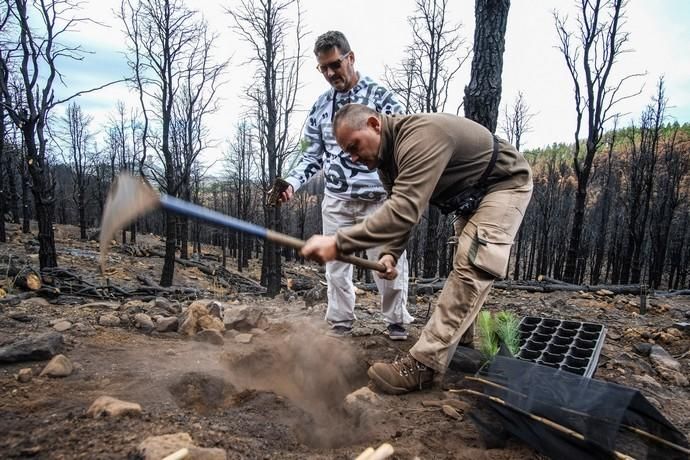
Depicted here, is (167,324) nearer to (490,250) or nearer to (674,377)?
(490,250)

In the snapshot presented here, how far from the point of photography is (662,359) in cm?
357

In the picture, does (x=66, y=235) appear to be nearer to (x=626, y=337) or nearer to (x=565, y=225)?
(x=626, y=337)

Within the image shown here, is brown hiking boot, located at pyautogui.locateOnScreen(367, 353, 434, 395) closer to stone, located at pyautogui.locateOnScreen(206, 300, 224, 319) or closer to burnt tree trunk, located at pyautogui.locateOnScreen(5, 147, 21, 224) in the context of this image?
stone, located at pyautogui.locateOnScreen(206, 300, 224, 319)

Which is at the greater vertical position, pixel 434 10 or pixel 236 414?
pixel 434 10

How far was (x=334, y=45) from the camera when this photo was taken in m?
3.06

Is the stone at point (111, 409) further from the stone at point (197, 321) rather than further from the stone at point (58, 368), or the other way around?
the stone at point (197, 321)

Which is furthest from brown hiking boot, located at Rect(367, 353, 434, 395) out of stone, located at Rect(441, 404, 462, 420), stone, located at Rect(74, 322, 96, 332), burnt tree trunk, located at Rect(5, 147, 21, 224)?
burnt tree trunk, located at Rect(5, 147, 21, 224)

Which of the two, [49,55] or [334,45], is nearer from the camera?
[334,45]

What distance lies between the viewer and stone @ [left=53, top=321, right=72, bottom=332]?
3454 millimetres

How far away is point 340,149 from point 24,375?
2511 millimetres

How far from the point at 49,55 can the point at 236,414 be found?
34.2ft

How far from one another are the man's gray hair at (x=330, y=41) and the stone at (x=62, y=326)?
2997mm

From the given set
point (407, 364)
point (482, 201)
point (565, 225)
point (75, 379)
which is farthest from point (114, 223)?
point (565, 225)

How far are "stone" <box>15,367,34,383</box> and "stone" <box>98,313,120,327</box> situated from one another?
1254 millimetres
